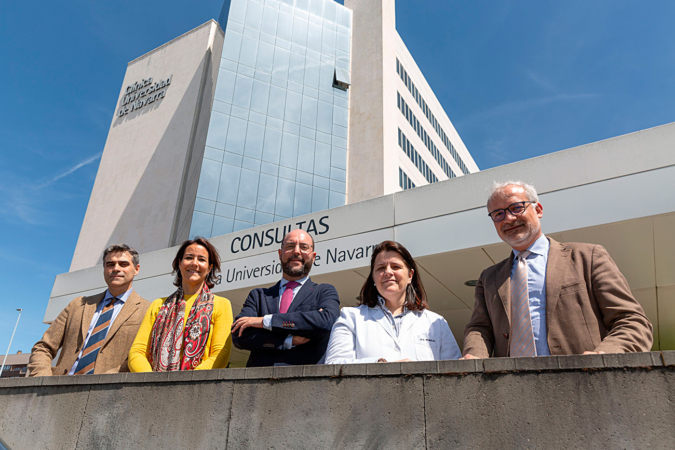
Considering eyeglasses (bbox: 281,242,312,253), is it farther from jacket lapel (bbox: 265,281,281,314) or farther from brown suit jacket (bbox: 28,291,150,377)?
brown suit jacket (bbox: 28,291,150,377)

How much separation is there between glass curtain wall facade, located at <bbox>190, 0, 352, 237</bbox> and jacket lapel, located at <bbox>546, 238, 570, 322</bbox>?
24.1m

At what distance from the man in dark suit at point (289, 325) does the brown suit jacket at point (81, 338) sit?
1.20 m

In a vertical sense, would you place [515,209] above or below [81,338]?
above

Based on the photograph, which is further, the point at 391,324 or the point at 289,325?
the point at 289,325

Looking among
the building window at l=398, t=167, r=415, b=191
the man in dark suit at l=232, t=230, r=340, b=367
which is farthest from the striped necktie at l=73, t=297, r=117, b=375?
the building window at l=398, t=167, r=415, b=191

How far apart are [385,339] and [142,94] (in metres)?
39.3

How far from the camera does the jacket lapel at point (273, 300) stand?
303 centimetres

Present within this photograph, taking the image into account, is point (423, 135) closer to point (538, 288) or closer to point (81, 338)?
point (81, 338)

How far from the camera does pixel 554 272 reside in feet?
7.55

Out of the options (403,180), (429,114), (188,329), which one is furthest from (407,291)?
(429,114)

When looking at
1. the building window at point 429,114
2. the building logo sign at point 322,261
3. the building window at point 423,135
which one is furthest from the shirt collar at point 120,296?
the building window at point 429,114

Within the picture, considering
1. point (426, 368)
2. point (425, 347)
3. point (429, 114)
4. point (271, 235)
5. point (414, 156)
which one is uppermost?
point (429, 114)

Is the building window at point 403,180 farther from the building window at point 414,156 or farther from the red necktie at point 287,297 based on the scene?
the red necktie at point 287,297

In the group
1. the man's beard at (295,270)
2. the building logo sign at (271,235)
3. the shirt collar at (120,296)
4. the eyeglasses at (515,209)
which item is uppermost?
the building logo sign at (271,235)
